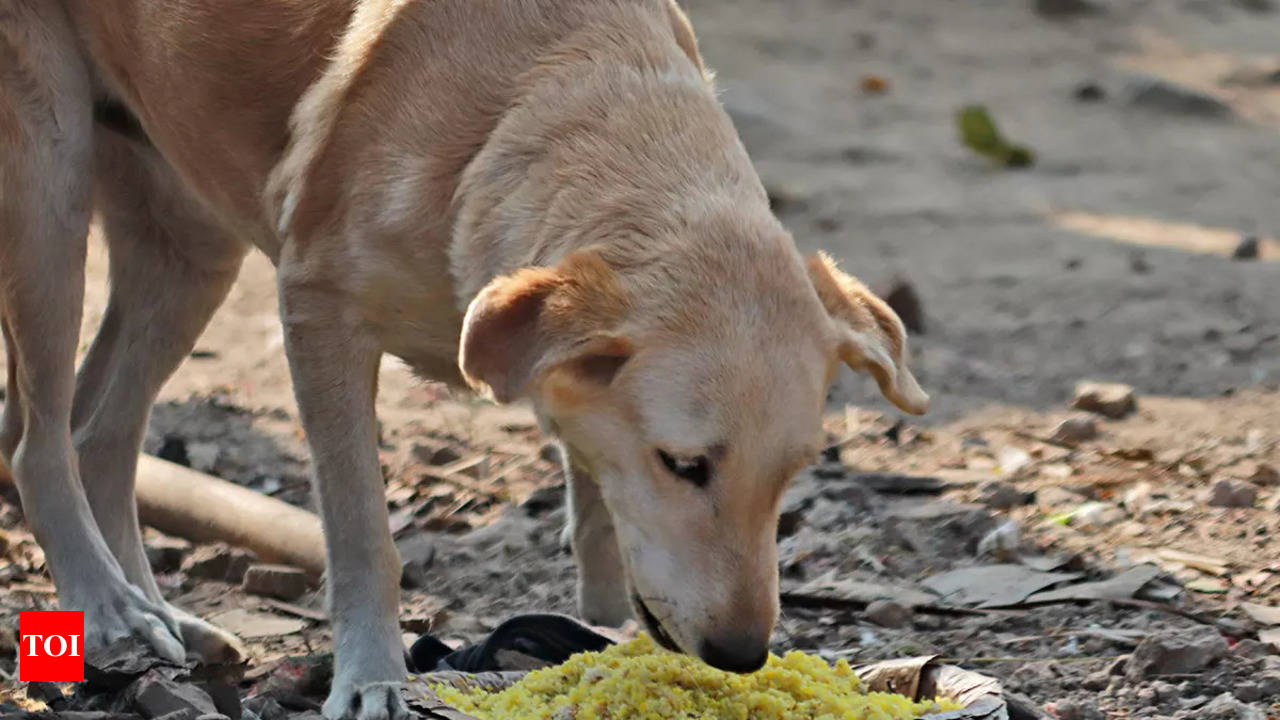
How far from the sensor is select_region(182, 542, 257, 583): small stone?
4879 millimetres

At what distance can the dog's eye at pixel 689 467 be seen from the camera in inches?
132

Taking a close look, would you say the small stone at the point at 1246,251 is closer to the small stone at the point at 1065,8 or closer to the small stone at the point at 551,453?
the small stone at the point at 551,453

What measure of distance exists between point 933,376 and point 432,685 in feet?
10.9

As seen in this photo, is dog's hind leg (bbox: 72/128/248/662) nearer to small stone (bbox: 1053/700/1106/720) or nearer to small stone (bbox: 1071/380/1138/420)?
small stone (bbox: 1053/700/1106/720)

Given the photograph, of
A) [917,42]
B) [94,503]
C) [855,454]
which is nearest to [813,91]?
[917,42]

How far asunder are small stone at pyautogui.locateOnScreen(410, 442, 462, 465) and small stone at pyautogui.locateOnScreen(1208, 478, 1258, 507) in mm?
2400

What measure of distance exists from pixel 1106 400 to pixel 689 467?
310 centimetres

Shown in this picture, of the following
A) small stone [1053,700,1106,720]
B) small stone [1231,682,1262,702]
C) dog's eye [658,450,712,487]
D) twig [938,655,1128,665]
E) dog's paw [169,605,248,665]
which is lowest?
dog's paw [169,605,248,665]

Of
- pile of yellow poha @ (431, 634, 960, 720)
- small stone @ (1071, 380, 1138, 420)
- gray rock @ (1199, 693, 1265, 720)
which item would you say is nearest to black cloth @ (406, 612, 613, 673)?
pile of yellow poha @ (431, 634, 960, 720)

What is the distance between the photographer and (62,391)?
4.60 m

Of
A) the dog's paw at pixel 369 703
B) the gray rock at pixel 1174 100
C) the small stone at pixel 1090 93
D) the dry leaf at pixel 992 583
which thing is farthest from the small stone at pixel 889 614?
the small stone at pixel 1090 93

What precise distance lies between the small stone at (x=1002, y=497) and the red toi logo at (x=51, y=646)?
2612mm

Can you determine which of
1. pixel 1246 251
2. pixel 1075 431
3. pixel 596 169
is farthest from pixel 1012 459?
pixel 1246 251

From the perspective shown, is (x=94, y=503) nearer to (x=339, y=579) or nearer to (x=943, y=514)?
(x=339, y=579)
